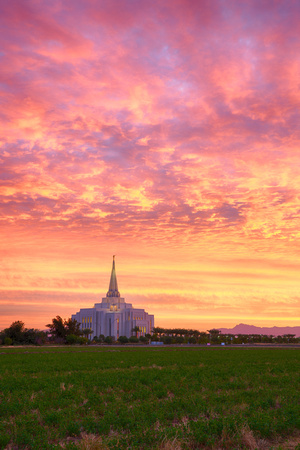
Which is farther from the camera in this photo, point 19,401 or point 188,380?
point 188,380

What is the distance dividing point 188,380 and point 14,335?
129 meters

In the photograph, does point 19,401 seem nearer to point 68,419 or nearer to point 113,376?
point 68,419

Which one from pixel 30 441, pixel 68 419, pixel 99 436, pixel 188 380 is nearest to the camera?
pixel 30 441

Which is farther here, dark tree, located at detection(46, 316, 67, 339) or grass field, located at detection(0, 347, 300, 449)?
dark tree, located at detection(46, 316, 67, 339)

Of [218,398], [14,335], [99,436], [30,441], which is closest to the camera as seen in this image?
[30,441]

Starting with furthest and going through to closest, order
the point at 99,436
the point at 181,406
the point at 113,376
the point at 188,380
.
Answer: the point at 113,376, the point at 188,380, the point at 181,406, the point at 99,436

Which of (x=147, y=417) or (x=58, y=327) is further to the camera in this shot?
(x=58, y=327)

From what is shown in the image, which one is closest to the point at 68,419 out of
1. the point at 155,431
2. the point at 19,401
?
the point at 155,431

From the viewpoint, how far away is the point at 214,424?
523 inches

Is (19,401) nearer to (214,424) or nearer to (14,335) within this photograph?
(214,424)

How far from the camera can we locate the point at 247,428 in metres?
13.1

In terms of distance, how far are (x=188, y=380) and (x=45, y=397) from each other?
10.1 m

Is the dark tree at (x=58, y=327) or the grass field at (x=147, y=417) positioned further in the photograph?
the dark tree at (x=58, y=327)

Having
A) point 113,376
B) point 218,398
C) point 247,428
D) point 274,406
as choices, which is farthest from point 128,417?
point 113,376
